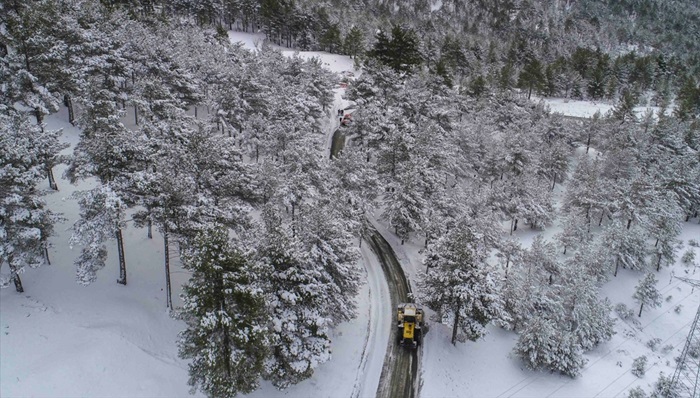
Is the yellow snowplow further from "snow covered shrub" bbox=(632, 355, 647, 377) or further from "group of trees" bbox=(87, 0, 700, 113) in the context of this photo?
"group of trees" bbox=(87, 0, 700, 113)

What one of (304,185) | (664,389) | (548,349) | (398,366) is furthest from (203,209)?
(664,389)

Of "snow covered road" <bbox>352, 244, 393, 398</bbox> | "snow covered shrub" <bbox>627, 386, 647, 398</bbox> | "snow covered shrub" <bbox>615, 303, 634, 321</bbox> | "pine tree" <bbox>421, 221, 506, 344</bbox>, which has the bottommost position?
"snow covered shrub" <bbox>615, 303, 634, 321</bbox>

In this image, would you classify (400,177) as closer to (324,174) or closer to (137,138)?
(324,174)

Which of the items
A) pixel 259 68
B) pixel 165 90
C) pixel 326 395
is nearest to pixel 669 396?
pixel 326 395

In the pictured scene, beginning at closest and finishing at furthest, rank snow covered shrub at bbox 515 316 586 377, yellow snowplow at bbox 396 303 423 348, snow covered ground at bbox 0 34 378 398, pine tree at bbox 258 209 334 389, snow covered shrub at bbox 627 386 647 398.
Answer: pine tree at bbox 258 209 334 389 < snow covered ground at bbox 0 34 378 398 < snow covered shrub at bbox 515 316 586 377 < snow covered shrub at bbox 627 386 647 398 < yellow snowplow at bbox 396 303 423 348

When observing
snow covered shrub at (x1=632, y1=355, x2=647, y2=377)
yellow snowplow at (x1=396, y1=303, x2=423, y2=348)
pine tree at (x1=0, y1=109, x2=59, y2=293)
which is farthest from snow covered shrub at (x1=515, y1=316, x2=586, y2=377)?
pine tree at (x1=0, y1=109, x2=59, y2=293)

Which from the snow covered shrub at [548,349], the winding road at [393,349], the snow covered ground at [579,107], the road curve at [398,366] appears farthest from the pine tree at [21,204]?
the snow covered ground at [579,107]

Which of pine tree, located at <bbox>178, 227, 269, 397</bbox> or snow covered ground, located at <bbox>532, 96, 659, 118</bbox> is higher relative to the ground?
snow covered ground, located at <bbox>532, 96, 659, 118</bbox>
